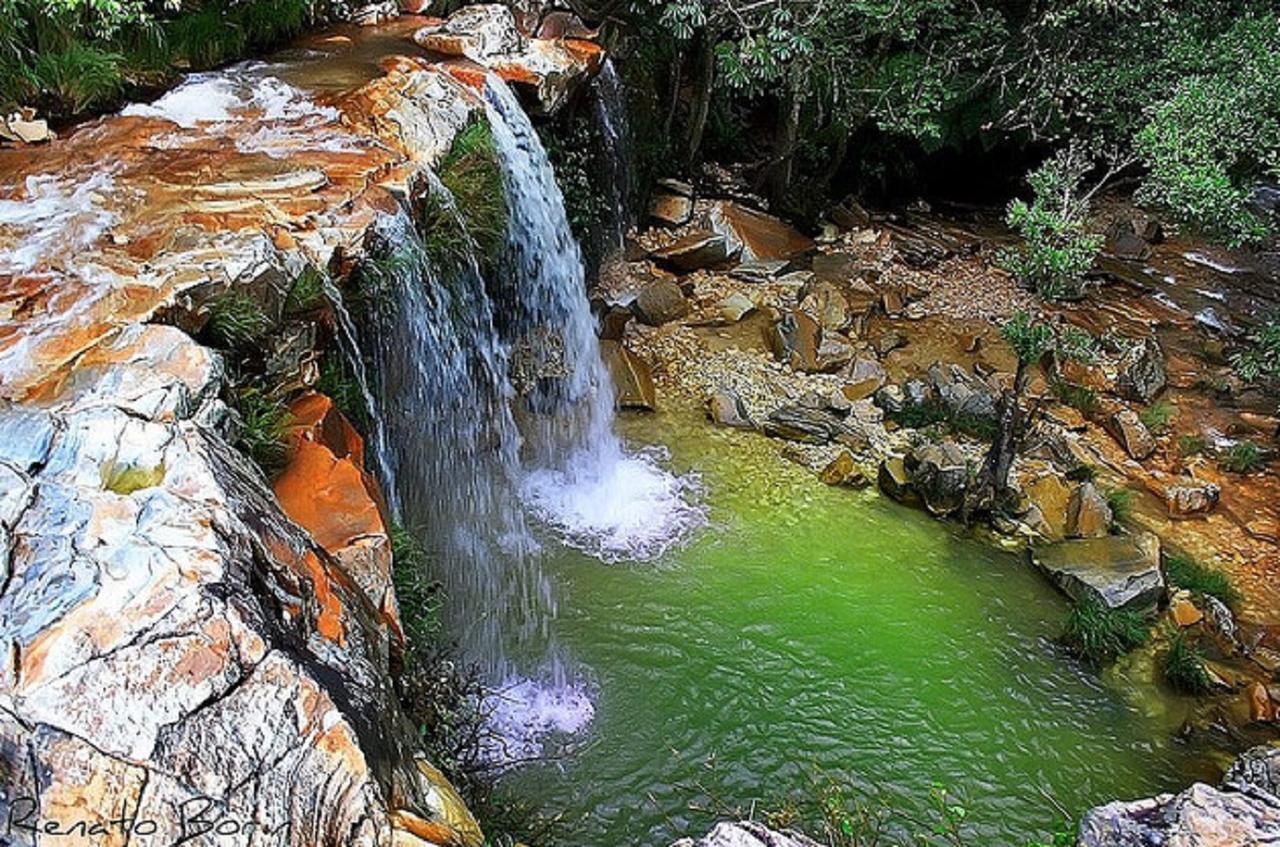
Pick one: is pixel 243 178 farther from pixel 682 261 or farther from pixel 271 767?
pixel 682 261

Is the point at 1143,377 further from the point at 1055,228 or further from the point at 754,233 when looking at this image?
the point at 754,233

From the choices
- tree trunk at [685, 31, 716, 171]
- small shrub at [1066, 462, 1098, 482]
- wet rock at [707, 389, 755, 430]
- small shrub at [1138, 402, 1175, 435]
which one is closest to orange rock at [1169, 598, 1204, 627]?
small shrub at [1066, 462, 1098, 482]

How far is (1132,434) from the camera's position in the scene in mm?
7742

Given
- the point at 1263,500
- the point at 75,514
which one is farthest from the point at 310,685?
the point at 1263,500

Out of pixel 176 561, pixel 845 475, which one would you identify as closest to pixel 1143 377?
pixel 845 475

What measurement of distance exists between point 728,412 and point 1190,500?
3.48m

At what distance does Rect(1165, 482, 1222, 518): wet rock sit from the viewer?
701 cm

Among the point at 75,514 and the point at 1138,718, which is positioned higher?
the point at 75,514

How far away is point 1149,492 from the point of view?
23.8ft

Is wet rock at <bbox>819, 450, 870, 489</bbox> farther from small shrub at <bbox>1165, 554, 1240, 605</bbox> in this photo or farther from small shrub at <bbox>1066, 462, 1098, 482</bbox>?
small shrub at <bbox>1165, 554, 1240, 605</bbox>

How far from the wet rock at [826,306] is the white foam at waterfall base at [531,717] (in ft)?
16.9

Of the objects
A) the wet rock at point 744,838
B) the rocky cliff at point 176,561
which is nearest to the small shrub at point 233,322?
the rocky cliff at point 176,561

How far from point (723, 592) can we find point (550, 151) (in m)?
4.19

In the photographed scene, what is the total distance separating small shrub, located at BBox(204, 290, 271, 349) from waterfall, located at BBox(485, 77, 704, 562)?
284cm
